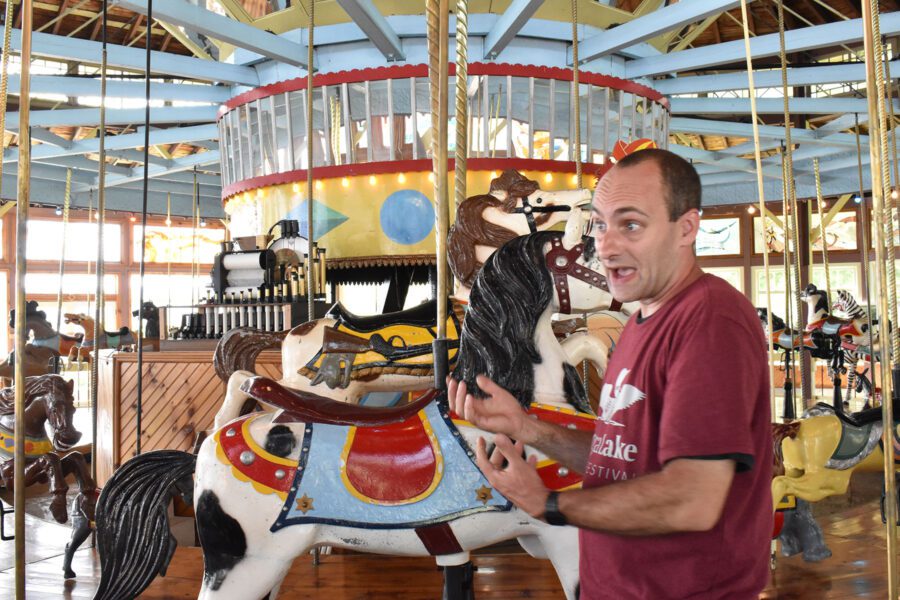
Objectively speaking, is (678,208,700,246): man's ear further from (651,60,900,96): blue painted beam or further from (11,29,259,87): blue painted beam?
(651,60,900,96): blue painted beam

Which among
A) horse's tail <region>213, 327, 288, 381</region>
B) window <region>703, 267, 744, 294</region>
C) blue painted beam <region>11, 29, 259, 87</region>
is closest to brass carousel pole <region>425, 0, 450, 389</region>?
horse's tail <region>213, 327, 288, 381</region>

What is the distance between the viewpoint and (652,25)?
7.41 meters

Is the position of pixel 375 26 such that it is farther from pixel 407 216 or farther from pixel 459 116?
pixel 459 116

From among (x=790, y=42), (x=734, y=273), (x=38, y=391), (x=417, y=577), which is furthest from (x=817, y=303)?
(x=38, y=391)

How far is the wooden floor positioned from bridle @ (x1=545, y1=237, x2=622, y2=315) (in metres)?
1.93

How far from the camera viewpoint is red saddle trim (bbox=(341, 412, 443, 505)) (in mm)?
2484

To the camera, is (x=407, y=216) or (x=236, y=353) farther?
(x=407, y=216)

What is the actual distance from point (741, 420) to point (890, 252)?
3.52 feet

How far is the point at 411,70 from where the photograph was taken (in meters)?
8.88

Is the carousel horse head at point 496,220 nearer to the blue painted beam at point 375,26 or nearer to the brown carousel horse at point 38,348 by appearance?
the blue painted beam at point 375,26

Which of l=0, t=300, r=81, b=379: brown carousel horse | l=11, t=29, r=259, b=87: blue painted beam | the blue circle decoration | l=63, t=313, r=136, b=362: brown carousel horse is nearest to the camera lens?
l=0, t=300, r=81, b=379: brown carousel horse

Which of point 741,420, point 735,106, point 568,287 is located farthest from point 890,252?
point 735,106

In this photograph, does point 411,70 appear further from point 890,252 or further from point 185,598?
point 890,252

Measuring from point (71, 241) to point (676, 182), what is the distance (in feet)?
61.9
